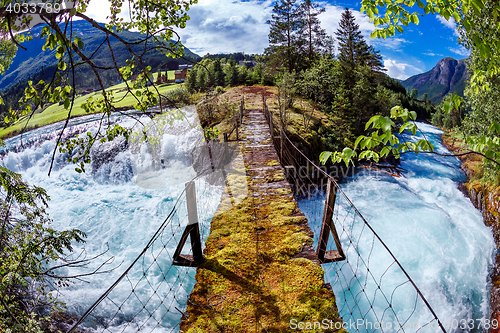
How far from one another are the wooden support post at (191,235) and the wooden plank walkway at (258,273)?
142mm

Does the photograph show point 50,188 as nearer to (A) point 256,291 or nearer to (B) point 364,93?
(A) point 256,291

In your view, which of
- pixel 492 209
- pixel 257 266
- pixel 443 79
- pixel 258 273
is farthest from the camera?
pixel 443 79

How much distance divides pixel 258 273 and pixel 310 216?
845 cm

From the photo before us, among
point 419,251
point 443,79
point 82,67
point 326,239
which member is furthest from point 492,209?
point 443,79

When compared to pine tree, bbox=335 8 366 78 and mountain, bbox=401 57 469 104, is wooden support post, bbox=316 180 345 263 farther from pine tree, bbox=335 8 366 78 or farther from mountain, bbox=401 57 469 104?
mountain, bbox=401 57 469 104

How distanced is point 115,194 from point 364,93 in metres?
20.1

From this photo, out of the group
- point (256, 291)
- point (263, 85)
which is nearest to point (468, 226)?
point (256, 291)

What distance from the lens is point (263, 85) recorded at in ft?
103

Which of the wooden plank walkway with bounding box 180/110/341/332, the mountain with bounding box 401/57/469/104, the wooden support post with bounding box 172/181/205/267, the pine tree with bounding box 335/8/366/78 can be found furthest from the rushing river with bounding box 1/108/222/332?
the mountain with bounding box 401/57/469/104

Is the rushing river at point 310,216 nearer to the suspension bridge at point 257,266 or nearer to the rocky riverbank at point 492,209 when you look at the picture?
the rocky riverbank at point 492,209

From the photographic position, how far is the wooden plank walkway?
2.53 meters

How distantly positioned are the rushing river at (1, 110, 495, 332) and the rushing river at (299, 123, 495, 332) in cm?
4

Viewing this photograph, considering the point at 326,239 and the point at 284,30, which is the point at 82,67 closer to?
the point at 326,239

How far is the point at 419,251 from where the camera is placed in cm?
948
